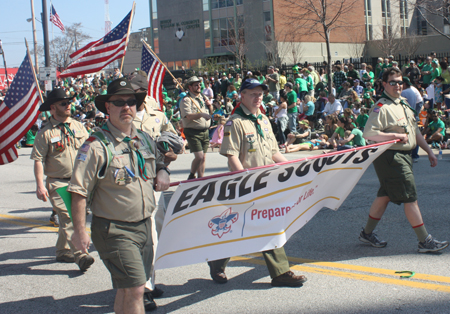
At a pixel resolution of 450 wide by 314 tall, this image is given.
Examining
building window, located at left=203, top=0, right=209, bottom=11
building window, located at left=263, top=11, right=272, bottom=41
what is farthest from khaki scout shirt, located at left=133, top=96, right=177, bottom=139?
building window, located at left=203, top=0, right=209, bottom=11

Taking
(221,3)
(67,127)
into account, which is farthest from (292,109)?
(221,3)

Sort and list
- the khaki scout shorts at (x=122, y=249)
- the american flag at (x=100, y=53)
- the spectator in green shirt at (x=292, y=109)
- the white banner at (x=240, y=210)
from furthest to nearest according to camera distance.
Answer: the spectator in green shirt at (x=292, y=109), the american flag at (x=100, y=53), the white banner at (x=240, y=210), the khaki scout shorts at (x=122, y=249)

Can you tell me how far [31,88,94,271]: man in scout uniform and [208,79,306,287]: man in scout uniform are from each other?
1.98 metres

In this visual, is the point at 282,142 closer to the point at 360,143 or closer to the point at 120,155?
the point at 360,143

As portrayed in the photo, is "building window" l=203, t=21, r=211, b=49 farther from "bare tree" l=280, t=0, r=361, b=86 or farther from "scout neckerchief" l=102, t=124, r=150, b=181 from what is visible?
"scout neckerchief" l=102, t=124, r=150, b=181

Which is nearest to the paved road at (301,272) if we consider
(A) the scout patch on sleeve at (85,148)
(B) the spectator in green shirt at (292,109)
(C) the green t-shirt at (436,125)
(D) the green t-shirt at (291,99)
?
(A) the scout patch on sleeve at (85,148)

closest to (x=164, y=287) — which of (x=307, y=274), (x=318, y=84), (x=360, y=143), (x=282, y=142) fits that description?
(x=307, y=274)

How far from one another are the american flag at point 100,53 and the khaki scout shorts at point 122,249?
762 cm

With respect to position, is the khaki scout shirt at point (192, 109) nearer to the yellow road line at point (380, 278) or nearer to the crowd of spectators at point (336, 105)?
the crowd of spectators at point (336, 105)

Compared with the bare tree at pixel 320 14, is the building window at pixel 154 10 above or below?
above

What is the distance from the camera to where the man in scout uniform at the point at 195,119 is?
870cm

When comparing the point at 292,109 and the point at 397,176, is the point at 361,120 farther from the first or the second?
the point at 397,176

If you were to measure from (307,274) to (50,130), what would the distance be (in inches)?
132

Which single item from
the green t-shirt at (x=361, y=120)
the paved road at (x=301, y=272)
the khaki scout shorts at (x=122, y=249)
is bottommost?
the paved road at (x=301, y=272)
